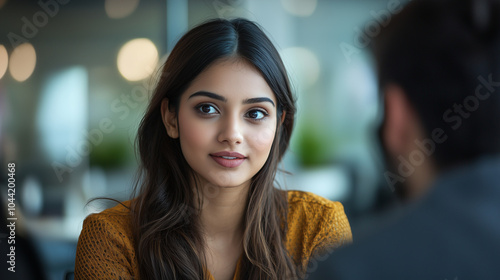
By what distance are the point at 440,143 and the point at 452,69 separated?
11 cm

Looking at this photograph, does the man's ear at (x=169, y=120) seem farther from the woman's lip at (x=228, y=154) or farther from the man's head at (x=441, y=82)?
the man's head at (x=441, y=82)

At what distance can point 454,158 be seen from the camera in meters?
0.68

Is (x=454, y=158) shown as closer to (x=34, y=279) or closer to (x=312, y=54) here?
(x=34, y=279)

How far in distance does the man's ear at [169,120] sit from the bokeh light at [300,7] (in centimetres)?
290

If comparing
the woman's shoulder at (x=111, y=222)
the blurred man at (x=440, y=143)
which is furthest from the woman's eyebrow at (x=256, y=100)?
the blurred man at (x=440, y=143)

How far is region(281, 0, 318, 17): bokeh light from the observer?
13.9 ft

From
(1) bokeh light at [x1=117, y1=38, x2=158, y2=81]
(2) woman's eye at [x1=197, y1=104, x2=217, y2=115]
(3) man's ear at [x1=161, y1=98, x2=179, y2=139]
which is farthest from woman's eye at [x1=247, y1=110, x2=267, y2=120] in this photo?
(1) bokeh light at [x1=117, y1=38, x2=158, y2=81]

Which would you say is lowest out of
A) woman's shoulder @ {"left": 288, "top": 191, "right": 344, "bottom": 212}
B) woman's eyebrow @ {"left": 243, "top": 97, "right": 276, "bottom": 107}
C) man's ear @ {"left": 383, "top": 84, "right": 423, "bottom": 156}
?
woman's shoulder @ {"left": 288, "top": 191, "right": 344, "bottom": 212}

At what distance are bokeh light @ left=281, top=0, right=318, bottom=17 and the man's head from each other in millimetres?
3666

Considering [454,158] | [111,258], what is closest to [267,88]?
[111,258]

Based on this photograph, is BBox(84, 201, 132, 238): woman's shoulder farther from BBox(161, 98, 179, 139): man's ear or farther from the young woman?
BBox(161, 98, 179, 139): man's ear

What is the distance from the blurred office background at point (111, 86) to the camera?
3.62 metres

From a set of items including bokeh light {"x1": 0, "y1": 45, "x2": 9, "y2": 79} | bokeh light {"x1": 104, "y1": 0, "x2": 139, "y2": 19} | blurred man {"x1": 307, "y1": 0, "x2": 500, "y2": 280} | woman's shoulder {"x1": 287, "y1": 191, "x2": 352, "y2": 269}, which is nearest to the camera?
blurred man {"x1": 307, "y1": 0, "x2": 500, "y2": 280}

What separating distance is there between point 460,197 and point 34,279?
1.32 metres
